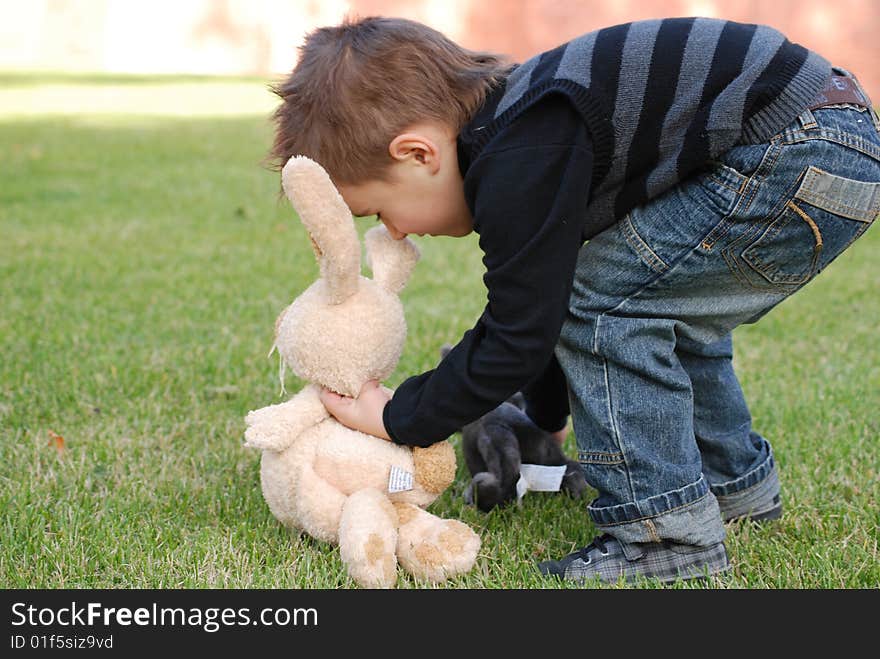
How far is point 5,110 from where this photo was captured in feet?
33.0

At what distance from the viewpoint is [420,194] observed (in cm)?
184

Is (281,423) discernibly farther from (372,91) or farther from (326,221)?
(372,91)

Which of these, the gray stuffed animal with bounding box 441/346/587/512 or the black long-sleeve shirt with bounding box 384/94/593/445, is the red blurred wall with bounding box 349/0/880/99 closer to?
the gray stuffed animal with bounding box 441/346/587/512

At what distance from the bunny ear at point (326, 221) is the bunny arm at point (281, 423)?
21 centimetres

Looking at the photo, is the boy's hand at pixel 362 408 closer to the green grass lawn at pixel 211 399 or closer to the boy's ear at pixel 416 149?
the green grass lawn at pixel 211 399

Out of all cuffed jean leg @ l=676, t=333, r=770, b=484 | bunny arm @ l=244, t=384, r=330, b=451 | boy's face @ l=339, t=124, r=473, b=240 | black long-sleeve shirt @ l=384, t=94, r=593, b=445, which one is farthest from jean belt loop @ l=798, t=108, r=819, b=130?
bunny arm @ l=244, t=384, r=330, b=451

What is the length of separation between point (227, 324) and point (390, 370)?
5.22ft

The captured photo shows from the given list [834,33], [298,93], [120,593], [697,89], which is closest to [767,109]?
[697,89]

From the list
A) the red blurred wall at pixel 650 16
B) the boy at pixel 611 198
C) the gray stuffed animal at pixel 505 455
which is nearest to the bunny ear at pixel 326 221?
the boy at pixel 611 198

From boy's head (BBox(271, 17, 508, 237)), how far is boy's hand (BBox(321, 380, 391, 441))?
33 centimetres

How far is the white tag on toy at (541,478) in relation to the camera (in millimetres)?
2217

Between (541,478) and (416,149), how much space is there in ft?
2.72

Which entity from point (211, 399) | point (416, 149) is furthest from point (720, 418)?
point (211, 399)

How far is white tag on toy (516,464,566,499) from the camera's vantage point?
7.27 ft
